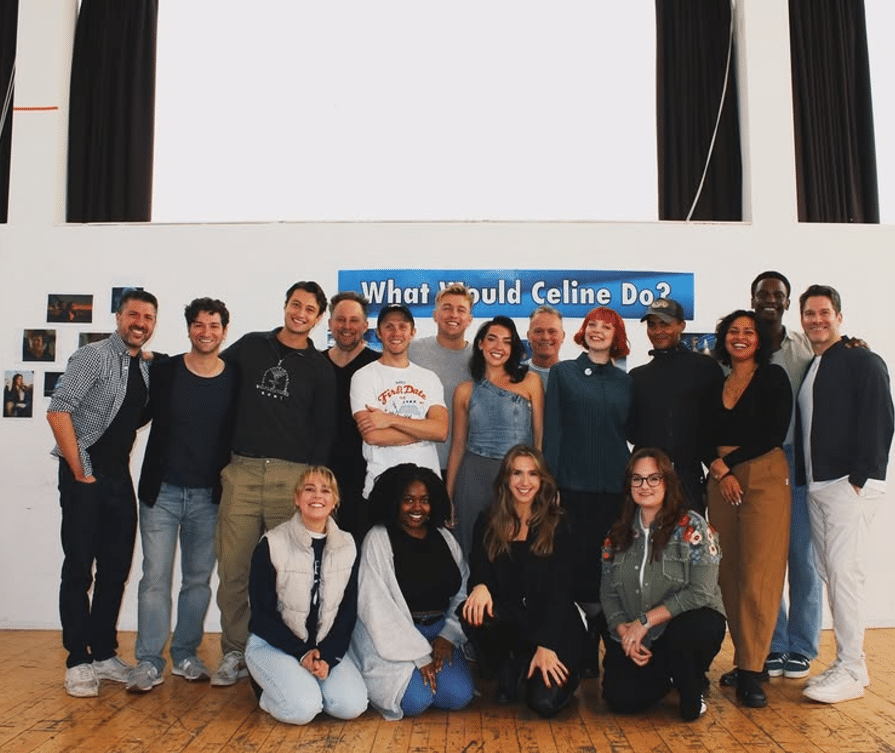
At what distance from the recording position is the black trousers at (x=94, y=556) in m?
3.21

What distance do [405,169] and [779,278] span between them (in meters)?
2.57

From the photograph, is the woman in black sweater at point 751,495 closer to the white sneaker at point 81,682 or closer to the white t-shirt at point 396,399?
the white t-shirt at point 396,399

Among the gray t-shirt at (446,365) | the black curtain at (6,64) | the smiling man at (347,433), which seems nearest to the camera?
the smiling man at (347,433)

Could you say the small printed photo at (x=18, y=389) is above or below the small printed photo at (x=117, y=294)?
below

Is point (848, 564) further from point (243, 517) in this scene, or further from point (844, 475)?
point (243, 517)

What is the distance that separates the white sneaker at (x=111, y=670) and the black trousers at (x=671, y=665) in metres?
1.87

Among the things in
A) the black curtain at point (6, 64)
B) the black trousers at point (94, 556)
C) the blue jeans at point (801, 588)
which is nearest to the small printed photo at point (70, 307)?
the black curtain at point (6, 64)

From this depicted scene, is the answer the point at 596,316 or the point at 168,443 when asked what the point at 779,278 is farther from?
the point at 168,443

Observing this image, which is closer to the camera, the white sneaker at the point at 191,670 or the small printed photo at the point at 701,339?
the white sneaker at the point at 191,670

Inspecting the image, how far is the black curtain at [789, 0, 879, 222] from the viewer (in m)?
5.25

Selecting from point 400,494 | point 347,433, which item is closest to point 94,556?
point 347,433

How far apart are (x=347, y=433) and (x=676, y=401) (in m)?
1.35

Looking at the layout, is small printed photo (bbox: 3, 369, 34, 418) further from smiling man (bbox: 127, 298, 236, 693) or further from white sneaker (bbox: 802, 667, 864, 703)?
white sneaker (bbox: 802, 667, 864, 703)

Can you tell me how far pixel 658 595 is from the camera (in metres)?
2.95
